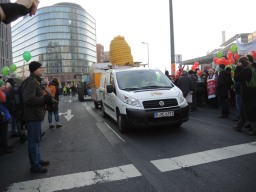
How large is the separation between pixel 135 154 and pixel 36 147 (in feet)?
5.95

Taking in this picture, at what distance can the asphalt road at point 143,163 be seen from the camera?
3018 millimetres

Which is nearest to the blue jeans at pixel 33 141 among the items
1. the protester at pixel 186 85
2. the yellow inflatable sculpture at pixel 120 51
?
the protester at pixel 186 85

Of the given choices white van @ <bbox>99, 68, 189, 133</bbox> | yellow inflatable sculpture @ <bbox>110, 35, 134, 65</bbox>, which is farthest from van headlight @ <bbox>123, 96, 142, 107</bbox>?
yellow inflatable sculpture @ <bbox>110, 35, 134, 65</bbox>

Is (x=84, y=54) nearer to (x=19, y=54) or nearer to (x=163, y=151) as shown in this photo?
(x=19, y=54)

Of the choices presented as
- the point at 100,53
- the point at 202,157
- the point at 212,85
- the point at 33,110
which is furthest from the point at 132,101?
the point at 100,53

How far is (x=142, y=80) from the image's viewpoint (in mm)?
6520

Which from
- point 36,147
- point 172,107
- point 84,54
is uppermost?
point 84,54

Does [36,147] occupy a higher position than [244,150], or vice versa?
[36,147]

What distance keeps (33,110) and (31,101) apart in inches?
7.0

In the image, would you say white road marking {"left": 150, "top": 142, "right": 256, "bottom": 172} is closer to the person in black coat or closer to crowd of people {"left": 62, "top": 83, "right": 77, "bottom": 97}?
the person in black coat

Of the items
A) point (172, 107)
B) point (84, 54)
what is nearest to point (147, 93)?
point (172, 107)

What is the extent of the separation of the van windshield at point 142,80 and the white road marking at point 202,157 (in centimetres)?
255

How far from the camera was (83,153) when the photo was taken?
15.0 ft

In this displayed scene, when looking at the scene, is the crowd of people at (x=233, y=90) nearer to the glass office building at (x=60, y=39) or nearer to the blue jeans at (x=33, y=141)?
the blue jeans at (x=33, y=141)
